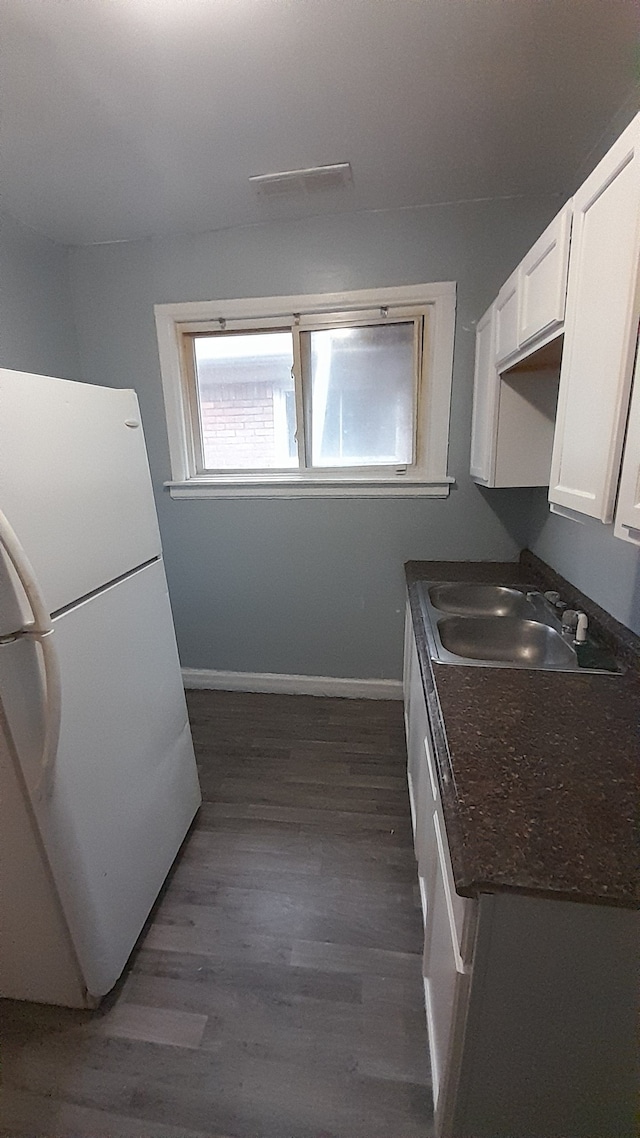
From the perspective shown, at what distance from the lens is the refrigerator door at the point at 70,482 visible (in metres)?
0.99

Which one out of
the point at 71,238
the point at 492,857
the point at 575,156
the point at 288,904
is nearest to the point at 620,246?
the point at 492,857

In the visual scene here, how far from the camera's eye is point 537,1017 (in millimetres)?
788

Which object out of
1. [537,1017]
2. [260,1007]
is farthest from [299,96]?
[260,1007]

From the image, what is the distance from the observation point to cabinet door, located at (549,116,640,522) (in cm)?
84

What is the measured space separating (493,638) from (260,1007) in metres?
1.37

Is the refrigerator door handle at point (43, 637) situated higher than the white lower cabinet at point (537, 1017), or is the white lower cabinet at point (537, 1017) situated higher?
the refrigerator door handle at point (43, 637)

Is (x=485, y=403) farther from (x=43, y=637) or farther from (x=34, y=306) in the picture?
(x=34, y=306)

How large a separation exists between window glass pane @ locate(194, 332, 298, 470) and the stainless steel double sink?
4.00 ft

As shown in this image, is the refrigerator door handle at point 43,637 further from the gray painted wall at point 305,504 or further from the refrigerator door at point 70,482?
the gray painted wall at point 305,504

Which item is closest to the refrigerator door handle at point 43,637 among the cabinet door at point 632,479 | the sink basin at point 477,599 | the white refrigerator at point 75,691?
the white refrigerator at point 75,691

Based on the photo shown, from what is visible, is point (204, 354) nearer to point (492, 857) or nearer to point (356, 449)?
point (356, 449)

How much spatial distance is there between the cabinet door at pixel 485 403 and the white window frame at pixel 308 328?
0.49 feet

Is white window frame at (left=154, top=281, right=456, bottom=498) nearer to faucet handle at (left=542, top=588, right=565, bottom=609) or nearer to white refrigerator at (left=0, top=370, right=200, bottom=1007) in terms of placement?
faucet handle at (left=542, top=588, right=565, bottom=609)

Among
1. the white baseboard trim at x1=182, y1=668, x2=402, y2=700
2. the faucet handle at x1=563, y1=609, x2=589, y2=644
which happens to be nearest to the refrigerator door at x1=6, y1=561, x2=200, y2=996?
the white baseboard trim at x1=182, y1=668, x2=402, y2=700
